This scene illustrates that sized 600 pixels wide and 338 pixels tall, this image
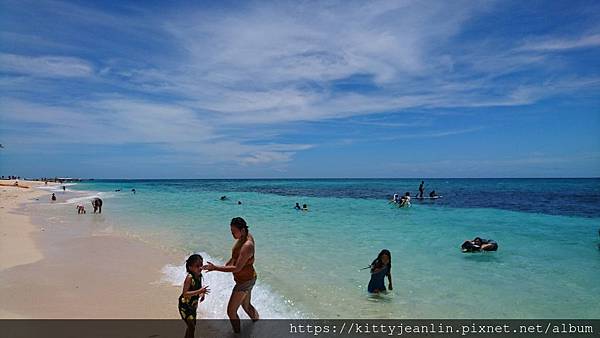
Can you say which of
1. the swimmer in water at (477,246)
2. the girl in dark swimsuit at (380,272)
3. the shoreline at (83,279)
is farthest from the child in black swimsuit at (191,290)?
the swimmer in water at (477,246)

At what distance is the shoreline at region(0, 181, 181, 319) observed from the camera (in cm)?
682

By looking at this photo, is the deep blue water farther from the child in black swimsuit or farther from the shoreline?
the child in black swimsuit

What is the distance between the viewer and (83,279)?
8820 mm

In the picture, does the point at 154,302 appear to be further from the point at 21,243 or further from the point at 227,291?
the point at 21,243

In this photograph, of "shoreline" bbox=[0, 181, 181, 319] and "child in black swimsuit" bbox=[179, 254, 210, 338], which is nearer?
"child in black swimsuit" bbox=[179, 254, 210, 338]

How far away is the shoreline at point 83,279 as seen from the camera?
6.82 meters

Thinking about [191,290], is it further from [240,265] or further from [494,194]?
[494,194]

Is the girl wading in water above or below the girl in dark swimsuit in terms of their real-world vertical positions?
above

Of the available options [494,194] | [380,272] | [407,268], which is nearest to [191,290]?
[380,272]

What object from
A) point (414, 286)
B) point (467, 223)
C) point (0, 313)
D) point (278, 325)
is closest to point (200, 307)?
point (278, 325)

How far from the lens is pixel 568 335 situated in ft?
20.9

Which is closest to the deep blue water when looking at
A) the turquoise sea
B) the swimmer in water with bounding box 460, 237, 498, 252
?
the turquoise sea

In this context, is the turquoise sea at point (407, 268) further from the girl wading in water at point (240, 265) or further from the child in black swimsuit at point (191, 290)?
the child in black swimsuit at point (191, 290)

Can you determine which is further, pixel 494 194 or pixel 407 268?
pixel 494 194
